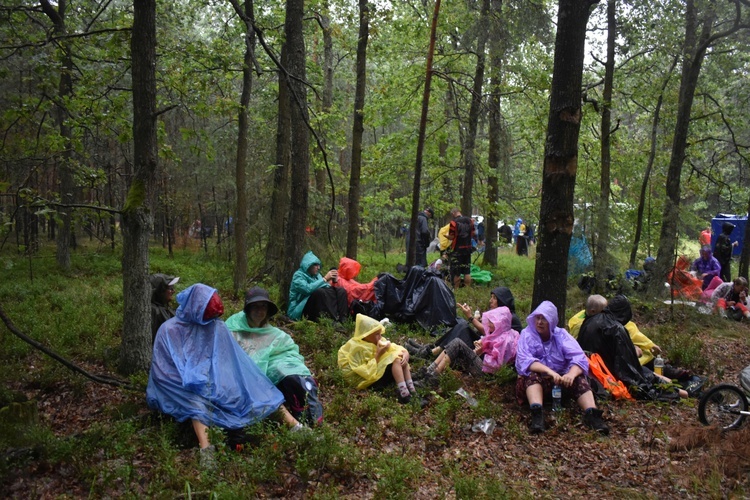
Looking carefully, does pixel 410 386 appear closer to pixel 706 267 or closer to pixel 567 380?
pixel 567 380

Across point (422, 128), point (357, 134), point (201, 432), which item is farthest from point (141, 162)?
point (357, 134)

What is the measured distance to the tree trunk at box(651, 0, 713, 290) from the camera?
1116 cm

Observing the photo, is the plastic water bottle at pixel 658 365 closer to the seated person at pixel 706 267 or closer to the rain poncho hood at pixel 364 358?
the rain poncho hood at pixel 364 358

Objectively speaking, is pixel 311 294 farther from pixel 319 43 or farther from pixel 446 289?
pixel 319 43

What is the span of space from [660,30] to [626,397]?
1032cm

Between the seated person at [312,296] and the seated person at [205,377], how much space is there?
3339 millimetres

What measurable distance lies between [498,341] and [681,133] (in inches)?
321

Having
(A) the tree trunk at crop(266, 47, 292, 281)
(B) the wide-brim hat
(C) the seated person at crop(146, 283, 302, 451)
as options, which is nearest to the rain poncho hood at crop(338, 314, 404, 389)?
(B) the wide-brim hat

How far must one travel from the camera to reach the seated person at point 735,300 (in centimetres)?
1079

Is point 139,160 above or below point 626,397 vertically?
above

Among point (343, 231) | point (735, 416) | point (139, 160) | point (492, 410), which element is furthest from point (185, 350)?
point (343, 231)

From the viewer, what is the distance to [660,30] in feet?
41.7

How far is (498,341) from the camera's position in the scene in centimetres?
686

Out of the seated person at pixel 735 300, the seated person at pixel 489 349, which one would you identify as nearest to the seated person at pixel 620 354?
the seated person at pixel 489 349
